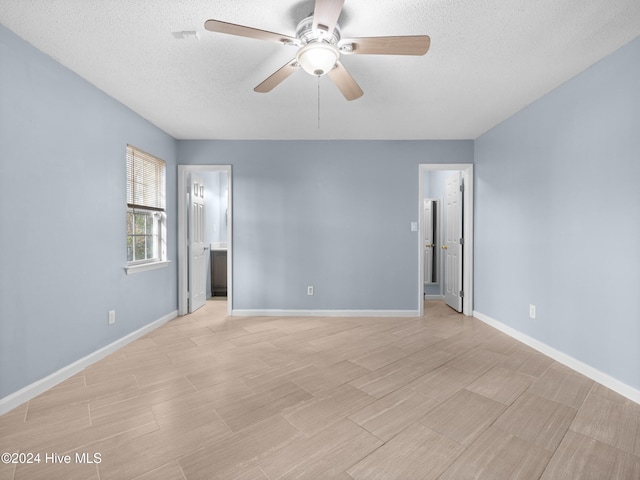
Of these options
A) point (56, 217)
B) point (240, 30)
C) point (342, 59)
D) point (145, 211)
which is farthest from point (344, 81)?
point (145, 211)

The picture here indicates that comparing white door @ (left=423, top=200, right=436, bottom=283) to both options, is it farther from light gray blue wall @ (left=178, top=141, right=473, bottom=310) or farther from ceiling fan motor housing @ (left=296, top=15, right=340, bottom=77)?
ceiling fan motor housing @ (left=296, top=15, right=340, bottom=77)

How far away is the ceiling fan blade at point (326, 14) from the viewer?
4.35 feet

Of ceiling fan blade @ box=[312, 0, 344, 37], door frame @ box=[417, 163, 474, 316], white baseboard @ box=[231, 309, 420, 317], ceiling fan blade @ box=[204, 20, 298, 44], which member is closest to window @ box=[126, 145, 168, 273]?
white baseboard @ box=[231, 309, 420, 317]

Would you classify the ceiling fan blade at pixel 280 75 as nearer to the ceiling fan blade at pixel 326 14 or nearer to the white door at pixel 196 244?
the ceiling fan blade at pixel 326 14

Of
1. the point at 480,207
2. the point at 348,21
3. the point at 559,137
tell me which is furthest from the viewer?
the point at 480,207

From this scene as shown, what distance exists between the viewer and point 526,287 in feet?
9.81

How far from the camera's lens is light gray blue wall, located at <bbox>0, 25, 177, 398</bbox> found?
A: 186cm

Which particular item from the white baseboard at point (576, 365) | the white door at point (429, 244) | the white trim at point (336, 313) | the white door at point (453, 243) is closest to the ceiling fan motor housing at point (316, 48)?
the white baseboard at point (576, 365)

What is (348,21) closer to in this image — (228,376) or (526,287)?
(228,376)

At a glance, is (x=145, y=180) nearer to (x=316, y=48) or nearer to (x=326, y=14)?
(x=316, y=48)

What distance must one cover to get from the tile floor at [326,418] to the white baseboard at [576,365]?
72 mm

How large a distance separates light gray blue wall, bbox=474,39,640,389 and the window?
13.4ft

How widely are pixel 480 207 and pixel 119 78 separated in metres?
4.15

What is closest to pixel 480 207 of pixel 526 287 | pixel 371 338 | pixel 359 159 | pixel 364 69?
pixel 526 287
